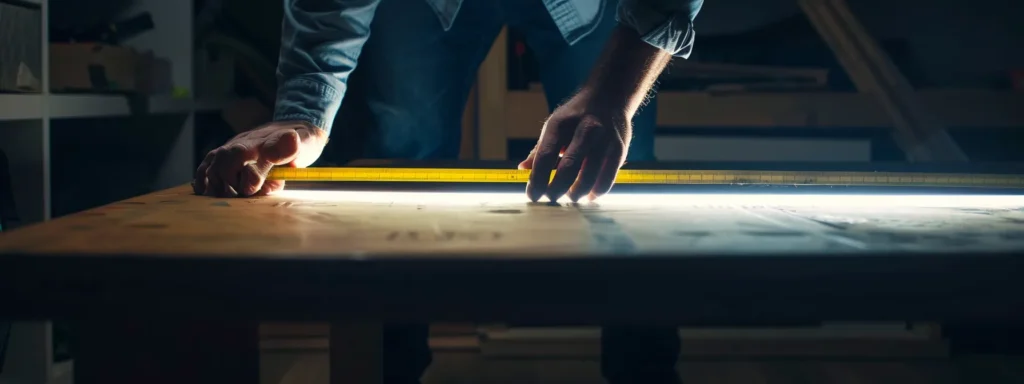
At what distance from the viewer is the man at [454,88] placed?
1.07 m

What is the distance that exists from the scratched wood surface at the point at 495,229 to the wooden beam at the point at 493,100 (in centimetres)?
151

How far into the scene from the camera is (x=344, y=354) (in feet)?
2.82

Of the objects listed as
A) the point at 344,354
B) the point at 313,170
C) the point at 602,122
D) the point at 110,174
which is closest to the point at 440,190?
the point at 313,170

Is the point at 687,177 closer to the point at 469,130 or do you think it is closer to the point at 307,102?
the point at 307,102

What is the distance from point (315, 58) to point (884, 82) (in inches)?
65.7

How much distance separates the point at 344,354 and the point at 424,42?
978 mm

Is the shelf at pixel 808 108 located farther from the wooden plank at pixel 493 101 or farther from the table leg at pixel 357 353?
the table leg at pixel 357 353

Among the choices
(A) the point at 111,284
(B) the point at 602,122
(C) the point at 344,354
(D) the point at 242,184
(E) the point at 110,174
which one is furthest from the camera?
(E) the point at 110,174

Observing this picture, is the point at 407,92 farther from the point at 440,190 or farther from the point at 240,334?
the point at 240,334

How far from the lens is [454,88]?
5.99 feet

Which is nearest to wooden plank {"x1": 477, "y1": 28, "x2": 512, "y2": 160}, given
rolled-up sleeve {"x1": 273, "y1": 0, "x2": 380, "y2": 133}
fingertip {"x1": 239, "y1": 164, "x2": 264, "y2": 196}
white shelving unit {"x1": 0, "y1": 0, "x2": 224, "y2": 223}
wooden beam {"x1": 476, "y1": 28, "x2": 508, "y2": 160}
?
wooden beam {"x1": 476, "y1": 28, "x2": 508, "y2": 160}

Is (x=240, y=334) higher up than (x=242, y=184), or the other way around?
(x=242, y=184)

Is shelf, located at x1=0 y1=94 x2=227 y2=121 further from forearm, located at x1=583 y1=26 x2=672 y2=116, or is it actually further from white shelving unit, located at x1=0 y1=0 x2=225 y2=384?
forearm, located at x1=583 y1=26 x2=672 y2=116

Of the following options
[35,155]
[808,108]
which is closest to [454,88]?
[35,155]
